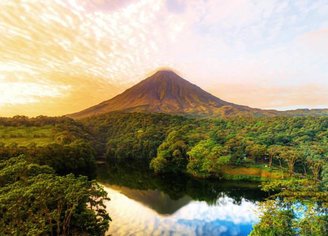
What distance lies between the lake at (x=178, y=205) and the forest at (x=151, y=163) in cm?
297

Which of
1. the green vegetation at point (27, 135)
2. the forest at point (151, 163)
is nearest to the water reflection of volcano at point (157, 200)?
the forest at point (151, 163)

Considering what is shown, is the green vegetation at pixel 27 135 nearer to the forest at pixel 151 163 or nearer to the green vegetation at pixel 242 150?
the forest at pixel 151 163

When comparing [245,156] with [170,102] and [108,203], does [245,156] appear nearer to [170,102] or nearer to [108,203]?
[108,203]

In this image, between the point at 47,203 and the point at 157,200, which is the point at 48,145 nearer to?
the point at 157,200

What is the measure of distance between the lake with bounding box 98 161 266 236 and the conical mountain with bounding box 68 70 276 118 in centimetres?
8282

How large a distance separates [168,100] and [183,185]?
103 meters

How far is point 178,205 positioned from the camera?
1227 inches

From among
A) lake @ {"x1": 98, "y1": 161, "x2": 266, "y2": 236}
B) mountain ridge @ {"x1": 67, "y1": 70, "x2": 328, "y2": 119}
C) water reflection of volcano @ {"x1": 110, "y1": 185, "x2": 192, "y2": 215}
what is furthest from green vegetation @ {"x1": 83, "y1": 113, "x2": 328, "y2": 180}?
mountain ridge @ {"x1": 67, "y1": 70, "x2": 328, "y2": 119}

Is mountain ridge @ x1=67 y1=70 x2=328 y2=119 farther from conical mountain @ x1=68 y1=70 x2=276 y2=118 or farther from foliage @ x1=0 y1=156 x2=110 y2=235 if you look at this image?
foliage @ x1=0 y1=156 x2=110 y2=235

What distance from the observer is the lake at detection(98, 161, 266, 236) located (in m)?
24.2

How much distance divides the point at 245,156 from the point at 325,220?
112 feet

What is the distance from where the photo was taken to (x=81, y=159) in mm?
48812

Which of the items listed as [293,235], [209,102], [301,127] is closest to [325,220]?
[293,235]

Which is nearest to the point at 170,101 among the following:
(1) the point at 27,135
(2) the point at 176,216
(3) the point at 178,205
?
(1) the point at 27,135
